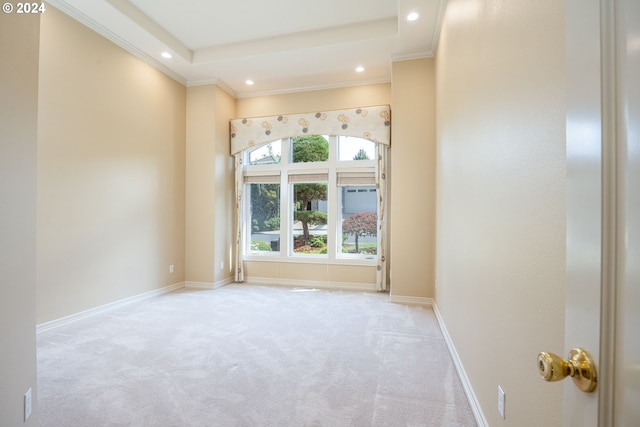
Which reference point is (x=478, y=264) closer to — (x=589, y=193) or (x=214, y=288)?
(x=589, y=193)

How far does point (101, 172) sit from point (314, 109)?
308cm

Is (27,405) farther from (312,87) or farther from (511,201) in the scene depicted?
(312,87)

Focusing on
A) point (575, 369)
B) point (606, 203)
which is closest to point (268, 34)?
point (606, 203)

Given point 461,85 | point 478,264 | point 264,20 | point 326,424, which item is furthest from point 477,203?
point 264,20

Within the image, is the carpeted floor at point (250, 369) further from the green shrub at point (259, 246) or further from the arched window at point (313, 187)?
the green shrub at point (259, 246)

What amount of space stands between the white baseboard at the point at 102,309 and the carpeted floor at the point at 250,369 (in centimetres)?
7

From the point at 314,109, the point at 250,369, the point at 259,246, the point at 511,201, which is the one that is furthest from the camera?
the point at 259,246

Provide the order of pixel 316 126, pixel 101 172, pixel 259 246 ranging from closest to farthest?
pixel 101 172
pixel 316 126
pixel 259 246

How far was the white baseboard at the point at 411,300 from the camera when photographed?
375 cm

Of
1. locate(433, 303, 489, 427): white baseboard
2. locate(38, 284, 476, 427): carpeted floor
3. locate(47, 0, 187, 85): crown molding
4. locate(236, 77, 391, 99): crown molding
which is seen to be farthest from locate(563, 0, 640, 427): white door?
locate(236, 77, 391, 99): crown molding

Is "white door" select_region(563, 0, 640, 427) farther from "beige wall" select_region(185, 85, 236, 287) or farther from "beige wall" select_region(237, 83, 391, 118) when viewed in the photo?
"beige wall" select_region(185, 85, 236, 287)

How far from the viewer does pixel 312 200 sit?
4.99 metres

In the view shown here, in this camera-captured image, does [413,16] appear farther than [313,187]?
No

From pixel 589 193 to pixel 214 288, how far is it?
471cm
